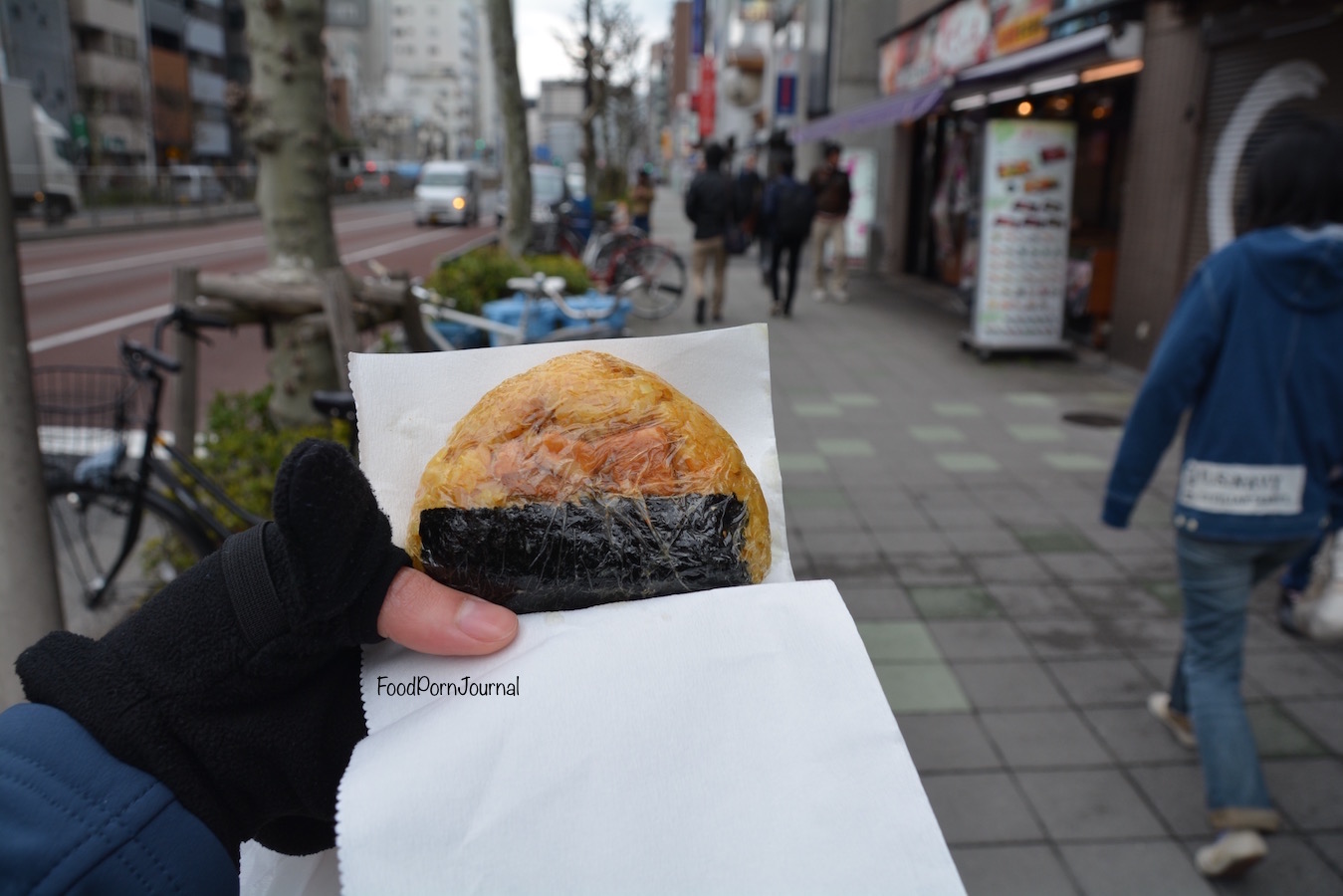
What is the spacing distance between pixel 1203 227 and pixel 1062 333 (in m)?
2.93

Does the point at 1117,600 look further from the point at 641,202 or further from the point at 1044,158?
the point at 641,202

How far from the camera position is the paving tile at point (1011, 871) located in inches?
114

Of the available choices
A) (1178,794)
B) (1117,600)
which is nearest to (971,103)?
(1117,600)

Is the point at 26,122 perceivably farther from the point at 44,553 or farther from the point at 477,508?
the point at 477,508

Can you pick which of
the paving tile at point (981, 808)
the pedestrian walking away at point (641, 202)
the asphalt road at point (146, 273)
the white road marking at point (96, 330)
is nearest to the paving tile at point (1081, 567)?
the paving tile at point (981, 808)

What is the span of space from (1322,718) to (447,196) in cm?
3423

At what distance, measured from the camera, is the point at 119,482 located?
153 inches

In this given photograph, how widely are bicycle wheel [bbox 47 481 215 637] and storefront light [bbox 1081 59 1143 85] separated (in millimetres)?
9433

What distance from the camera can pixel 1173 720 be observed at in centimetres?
364

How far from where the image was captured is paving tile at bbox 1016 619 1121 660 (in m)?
4.30

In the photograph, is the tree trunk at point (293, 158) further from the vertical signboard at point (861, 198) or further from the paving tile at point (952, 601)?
the vertical signboard at point (861, 198)

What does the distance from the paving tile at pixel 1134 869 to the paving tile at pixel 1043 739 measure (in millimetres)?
463

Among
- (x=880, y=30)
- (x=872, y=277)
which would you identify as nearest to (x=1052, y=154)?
(x=872, y=277)

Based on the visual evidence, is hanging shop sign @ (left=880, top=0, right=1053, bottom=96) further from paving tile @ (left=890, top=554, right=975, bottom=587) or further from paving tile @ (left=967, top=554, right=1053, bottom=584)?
paving tile @ (left=890, top=554, right=975, bottom=587)
